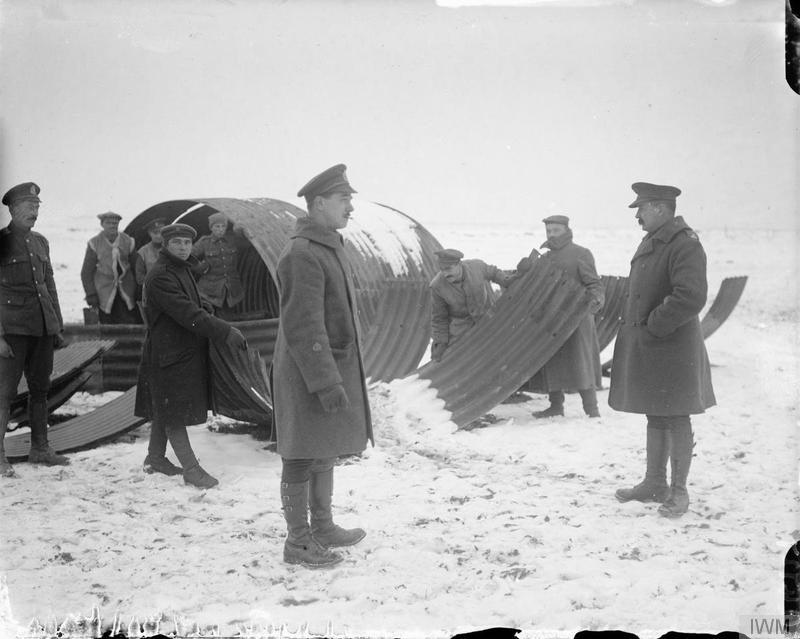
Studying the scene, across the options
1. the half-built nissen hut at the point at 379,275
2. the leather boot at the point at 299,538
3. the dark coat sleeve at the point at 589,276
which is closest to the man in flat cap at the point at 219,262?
the half-built nissen hut at the point at 379,275

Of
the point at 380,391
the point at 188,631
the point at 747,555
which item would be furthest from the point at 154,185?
the point at 747,555

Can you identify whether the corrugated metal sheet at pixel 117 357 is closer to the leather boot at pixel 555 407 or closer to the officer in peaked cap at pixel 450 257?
the officer in peaked cap at pixel 450 257

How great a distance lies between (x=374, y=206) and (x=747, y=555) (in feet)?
16.7

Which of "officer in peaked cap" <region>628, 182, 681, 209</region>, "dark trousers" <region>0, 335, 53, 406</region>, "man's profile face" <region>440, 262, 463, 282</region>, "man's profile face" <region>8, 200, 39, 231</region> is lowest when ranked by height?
"dark trousers" <region>0, 335, 53, 406</region>

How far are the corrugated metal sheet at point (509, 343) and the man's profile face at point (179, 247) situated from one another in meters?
2.08

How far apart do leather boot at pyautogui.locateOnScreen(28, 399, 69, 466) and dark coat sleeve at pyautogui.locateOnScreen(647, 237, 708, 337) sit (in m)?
3.47

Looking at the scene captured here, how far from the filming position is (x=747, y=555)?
3.20 metres

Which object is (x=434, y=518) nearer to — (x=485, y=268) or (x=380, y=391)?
(x=380, y=391)

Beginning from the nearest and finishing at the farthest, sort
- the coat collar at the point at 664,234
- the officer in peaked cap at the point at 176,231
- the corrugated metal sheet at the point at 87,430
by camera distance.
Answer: the coat collar at the point at 664,234 → the officer in peaked cap at the point at 176,231 → the corrugated metal sheet at the point at 87,430

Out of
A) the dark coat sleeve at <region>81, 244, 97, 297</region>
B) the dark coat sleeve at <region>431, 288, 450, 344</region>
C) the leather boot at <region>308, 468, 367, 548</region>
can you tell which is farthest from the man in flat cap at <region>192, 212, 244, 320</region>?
the leather boot at <region>308, 468, 367, 548</region>

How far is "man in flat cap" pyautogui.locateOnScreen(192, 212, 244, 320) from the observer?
280 inches

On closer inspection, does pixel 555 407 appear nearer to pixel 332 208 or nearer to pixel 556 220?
pixel 556 220

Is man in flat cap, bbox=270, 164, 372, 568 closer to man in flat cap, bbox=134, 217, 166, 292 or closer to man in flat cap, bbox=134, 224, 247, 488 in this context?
man in flat cap, bbox=134, 224, 247, 488

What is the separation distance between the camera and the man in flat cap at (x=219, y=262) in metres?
7.10
